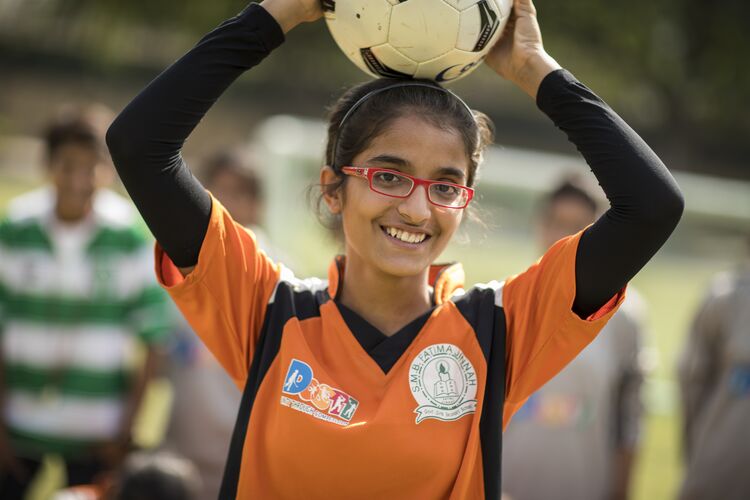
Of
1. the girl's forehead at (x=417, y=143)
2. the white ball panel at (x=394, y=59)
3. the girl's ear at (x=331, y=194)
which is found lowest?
the girl's ear at (x=331, y=194)

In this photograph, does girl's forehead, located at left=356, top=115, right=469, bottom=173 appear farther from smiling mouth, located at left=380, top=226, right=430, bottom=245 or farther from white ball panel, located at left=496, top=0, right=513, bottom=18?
white ball panel, located at left=496, top=0, right=513, bottom=18

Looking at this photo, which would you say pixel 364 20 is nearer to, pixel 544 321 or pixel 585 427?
pixel 544 321

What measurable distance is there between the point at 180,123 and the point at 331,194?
0.44m

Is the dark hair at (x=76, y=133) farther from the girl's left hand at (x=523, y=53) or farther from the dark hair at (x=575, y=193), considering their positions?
the girl's left hand at (x=523, y=53)

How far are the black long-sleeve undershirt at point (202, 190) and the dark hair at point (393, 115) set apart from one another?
8.6 inches

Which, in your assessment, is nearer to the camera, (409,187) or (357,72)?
(409,187)

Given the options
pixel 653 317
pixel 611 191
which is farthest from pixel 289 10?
pixel 653 317

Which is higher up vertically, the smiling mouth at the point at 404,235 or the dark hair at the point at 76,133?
the dark hair at the point at 76,133

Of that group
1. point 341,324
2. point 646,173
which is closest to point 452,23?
point 646,173

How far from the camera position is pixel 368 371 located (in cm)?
225

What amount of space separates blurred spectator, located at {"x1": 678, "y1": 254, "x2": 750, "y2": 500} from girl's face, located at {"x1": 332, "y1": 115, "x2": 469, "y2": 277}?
242 centimetres

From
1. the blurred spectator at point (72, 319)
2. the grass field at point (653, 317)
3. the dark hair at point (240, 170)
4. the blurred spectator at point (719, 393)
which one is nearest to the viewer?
the blurred spectator at point (719, 393)

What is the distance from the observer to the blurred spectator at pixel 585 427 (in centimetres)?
416

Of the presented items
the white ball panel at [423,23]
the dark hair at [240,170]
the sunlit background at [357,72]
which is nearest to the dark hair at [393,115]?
the white ball panel at [423,23]
